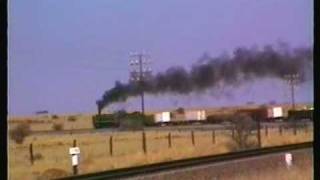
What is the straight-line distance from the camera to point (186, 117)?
5.67 ft

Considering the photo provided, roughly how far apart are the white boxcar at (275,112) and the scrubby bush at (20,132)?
898 millimetres

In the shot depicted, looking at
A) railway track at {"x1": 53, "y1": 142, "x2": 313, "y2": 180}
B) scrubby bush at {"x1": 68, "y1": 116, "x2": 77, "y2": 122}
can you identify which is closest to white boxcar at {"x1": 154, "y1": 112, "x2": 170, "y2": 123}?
railway track at {"x1": 53, "y1": 142, "x2": 313, "y2": 180}

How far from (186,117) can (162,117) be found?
0.09 meters

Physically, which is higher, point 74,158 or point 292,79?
point 292,79

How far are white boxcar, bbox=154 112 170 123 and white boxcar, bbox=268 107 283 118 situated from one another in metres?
0.40

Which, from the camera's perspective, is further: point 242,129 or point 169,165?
point 242,129

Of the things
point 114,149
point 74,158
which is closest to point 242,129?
point 114,149

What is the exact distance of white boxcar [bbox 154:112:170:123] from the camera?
169cm

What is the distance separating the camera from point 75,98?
1618mm

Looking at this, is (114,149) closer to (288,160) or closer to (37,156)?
(37,156)

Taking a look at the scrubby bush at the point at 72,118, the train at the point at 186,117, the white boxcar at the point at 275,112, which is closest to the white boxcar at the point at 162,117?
the train at the point at 186,117

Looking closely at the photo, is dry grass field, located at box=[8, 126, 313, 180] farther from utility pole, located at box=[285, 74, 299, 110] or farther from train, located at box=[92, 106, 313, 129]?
utility pole, located at box=[285, 74, 299, 110]

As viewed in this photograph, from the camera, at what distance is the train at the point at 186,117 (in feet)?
5.27

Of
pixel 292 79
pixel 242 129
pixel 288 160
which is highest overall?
pixel 292 79
